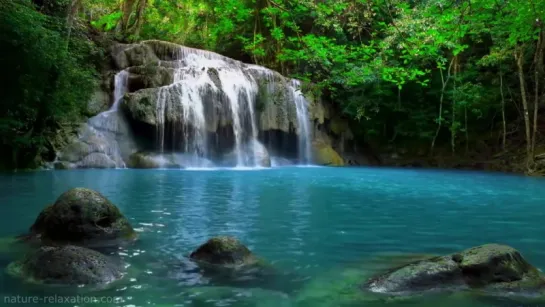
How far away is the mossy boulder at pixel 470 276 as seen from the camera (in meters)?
4.05

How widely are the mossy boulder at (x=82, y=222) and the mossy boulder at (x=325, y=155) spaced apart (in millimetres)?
18765

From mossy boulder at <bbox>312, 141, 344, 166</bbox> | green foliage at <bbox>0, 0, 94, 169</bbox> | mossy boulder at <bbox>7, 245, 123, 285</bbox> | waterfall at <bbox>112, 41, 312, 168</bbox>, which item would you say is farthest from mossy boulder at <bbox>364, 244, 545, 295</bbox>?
mossy boulder at <bbox>312, 141, 344, 166</bbox>

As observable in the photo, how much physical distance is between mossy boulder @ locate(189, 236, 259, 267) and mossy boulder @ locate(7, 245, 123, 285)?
0.87m

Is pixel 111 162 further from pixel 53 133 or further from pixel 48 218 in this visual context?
pixel 48 218

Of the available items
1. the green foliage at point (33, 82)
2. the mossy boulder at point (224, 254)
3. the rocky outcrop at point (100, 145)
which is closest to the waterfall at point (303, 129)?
the rocky outcrop at point (100, 145)

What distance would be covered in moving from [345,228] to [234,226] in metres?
1.62

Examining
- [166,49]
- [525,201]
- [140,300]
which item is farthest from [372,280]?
[166,49]

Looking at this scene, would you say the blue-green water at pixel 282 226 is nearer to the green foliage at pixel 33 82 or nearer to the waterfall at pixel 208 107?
the green foliage at pixel 33 82

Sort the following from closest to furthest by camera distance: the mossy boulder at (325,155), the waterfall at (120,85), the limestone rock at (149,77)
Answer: the waterfall at (120,85), the limestone rock at (149,77), the mossy boulder at (325,155)

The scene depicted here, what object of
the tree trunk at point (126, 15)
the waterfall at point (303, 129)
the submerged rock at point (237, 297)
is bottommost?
the submerged rock at point (237, 297)

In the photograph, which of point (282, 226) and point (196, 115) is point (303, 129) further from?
point (282, 226)

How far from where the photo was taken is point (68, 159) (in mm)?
17109

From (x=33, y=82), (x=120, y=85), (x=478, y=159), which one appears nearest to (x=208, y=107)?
(x=120, y=85)

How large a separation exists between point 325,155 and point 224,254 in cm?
1996
